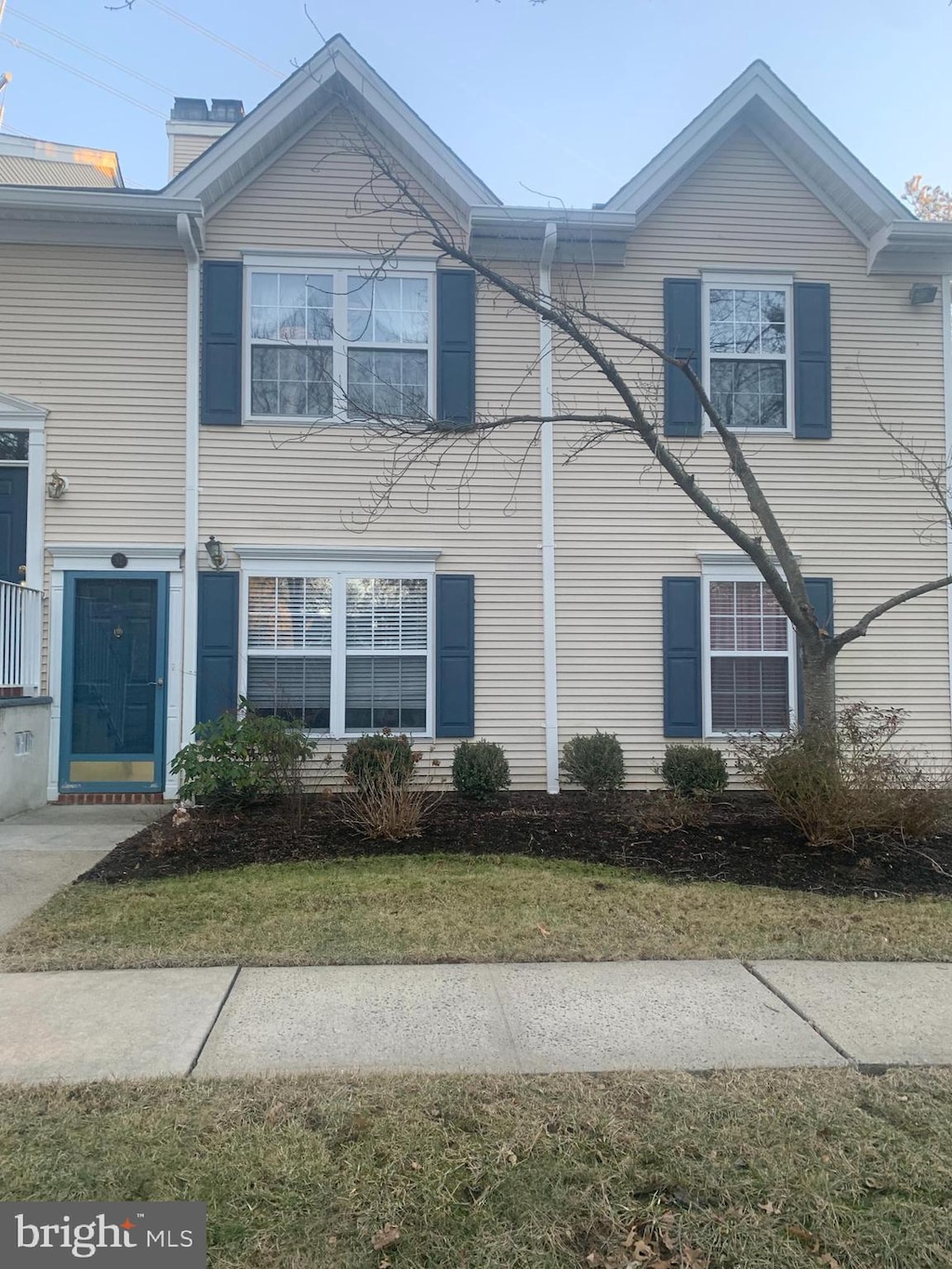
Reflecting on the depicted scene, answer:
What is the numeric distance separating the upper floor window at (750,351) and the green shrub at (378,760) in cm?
502

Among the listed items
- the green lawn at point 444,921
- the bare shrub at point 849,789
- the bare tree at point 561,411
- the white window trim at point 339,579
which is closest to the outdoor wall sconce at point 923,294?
the bare tree at point 561,411

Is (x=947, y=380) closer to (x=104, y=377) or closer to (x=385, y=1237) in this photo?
(x=104, y=377)

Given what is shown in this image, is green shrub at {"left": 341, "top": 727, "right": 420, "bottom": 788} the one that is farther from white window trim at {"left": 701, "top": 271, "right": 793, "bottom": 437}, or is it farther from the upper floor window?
the upper floor window

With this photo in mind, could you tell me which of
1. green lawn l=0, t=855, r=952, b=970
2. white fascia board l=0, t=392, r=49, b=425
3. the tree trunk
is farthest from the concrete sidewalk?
white fascia board l=0, t=392, r=49, b=425

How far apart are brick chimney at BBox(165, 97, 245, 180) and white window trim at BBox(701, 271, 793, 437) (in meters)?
7.44

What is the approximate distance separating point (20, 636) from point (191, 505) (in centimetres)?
204

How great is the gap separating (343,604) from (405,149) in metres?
4.80

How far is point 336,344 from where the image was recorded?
9.05 m

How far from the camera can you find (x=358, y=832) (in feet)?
23.0

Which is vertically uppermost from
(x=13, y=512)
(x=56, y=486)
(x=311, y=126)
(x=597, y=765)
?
(x=311, y=126)

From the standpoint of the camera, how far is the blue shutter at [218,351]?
8820mm

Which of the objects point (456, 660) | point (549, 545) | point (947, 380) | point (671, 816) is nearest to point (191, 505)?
point (456, 660)

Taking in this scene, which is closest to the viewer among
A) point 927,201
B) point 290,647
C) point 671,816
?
point 671,816

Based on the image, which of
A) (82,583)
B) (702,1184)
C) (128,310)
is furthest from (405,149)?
(702,1184)
